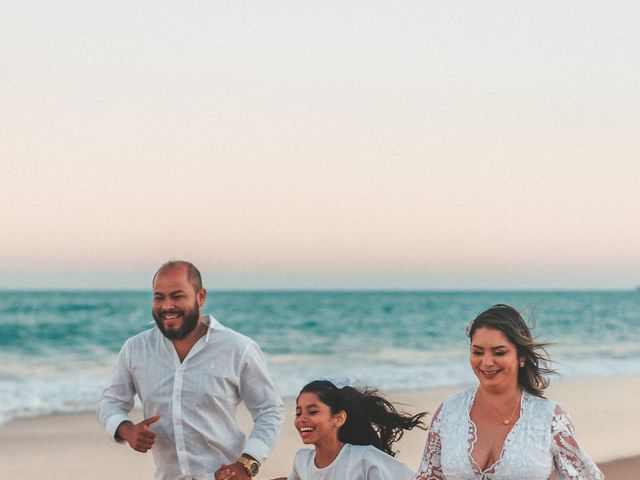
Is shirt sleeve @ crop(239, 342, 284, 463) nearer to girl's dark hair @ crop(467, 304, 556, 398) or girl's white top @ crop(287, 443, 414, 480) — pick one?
girl's white top @ crop(287, 443, 414, 480)

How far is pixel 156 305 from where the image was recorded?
4.24 m

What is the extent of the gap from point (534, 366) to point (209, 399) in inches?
56.8

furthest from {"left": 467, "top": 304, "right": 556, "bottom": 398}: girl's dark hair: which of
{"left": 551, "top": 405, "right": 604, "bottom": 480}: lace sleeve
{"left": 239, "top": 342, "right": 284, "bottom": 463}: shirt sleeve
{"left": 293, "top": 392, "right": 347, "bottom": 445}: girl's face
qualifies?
{"left": 239, "top": 342, "right": 284, "bottom": 463}: shirt sleeve

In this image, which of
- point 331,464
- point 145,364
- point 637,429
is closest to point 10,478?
point 145,364

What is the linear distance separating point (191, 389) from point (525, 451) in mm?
1540

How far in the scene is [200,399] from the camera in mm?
4305

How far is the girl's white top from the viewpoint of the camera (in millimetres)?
4098

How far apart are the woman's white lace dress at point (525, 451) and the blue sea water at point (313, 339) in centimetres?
67

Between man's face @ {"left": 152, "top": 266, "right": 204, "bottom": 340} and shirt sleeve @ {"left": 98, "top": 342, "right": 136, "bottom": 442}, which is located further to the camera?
shirt sleeve @ {"left": 98, "top": 342, "right": 136, "bottom": 442}

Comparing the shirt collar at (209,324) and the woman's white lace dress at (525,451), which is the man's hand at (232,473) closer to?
the shirt collar at (209,324)

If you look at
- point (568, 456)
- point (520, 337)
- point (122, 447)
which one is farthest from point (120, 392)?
point (122, 447)

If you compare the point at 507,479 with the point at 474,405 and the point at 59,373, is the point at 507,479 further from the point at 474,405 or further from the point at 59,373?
the point at 59,373

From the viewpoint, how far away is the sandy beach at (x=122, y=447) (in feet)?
25.2

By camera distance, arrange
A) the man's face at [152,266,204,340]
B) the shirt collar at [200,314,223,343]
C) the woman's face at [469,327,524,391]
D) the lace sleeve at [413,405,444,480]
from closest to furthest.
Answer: the woman's face at [469,327,524,391], the lace sleeve at [413,405,444,480], the man's face at [152,266,204,340], the shirt collar at [200,314,223,343]
